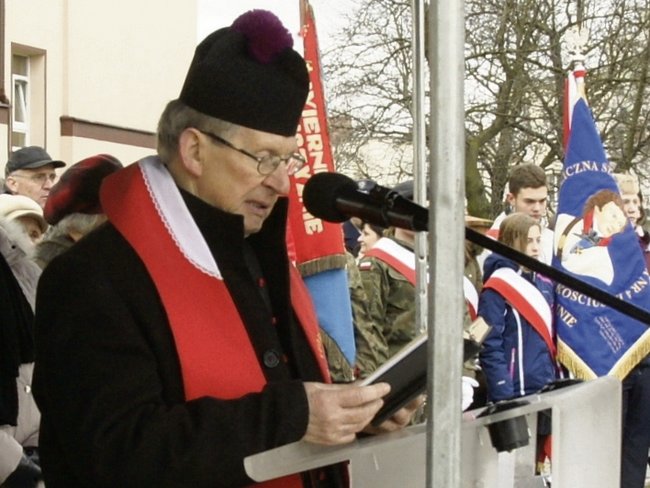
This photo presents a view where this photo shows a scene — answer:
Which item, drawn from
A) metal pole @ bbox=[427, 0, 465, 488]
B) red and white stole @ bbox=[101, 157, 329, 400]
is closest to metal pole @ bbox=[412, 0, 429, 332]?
red and white stole @ bbox=[101, 157, 329, 400]

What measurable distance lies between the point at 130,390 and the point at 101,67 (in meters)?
16.5

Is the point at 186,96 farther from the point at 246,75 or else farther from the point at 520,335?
the point at 520,335

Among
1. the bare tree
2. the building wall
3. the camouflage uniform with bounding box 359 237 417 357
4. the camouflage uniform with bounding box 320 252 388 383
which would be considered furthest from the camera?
the bare tree

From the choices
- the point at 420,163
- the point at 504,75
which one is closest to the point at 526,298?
the point at 420,163

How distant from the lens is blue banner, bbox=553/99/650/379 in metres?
5.94

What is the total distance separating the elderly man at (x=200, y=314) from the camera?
6.74 ft

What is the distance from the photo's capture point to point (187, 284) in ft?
7.52

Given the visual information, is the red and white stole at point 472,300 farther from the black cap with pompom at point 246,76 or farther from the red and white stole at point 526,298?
the black cap with pompom at point 246,76

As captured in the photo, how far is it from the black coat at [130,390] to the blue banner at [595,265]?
3800 millimetres

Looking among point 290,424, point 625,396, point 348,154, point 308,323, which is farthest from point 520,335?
point 348,154

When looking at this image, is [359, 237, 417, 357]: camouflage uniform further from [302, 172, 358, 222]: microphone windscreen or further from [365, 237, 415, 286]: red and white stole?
[302, 172, 358, 222]: microphone windscreen

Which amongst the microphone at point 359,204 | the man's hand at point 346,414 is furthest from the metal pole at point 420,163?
the man's hand at point 346,414

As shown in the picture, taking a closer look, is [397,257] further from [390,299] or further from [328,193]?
[328,193]

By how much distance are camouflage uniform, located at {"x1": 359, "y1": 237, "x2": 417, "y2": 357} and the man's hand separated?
324 centimetres
